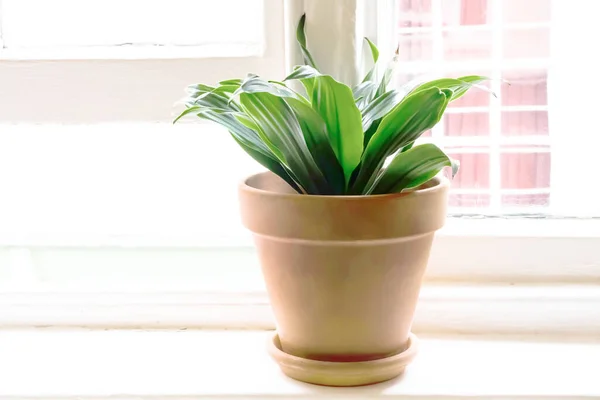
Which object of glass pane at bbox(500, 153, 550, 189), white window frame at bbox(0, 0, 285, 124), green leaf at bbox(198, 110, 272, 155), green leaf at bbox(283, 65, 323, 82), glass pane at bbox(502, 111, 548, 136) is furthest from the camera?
glass pane at bbox(502, 111, 548, 136)

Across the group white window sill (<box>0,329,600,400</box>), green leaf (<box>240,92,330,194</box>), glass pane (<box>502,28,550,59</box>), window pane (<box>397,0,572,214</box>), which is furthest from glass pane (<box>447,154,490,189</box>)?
green leaf (<box>240,92,330,194</box>)

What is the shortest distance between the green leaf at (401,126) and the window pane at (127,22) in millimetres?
362

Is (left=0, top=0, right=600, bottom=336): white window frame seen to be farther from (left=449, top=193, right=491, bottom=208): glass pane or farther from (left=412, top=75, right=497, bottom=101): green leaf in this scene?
(left=412, top=75, right=497, bottom=101): green leaf

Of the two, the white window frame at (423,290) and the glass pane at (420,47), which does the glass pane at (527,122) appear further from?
the white window frame at (423,290)

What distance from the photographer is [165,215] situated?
1.08 m

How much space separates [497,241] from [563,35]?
0.40 metres

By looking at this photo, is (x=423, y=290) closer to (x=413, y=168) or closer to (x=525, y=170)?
(x=413, y=168)

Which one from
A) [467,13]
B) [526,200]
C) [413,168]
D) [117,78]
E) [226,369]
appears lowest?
[226,369]

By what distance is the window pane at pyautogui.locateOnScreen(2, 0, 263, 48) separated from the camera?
98cm

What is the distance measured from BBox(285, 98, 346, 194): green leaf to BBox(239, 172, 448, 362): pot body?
0.15 ft

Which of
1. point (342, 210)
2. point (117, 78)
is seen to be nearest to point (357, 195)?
point (342, 210)

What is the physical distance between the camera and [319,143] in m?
0.69

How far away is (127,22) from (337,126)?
0.47 m

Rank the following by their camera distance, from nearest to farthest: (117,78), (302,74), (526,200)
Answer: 1. (302,74)
2. (117,78)
3. (526,200)
